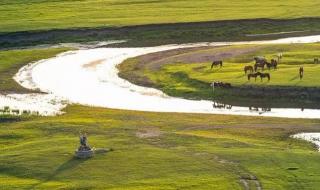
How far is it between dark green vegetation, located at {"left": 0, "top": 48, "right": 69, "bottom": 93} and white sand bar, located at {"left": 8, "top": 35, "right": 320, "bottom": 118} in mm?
924

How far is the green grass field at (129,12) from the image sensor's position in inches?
3645

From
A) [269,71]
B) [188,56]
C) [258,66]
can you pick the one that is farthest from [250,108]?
[188,56]


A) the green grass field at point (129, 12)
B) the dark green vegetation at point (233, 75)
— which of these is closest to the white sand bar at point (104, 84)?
the dark green vegetation at point (233, 75)

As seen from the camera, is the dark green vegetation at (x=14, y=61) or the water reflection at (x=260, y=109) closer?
the water reflection at (x=260, y=109)

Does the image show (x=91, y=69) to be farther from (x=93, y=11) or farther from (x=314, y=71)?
(x=93, y=11)

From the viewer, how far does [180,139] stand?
44531 mm

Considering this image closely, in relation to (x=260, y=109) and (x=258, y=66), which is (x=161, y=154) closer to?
(x=260, y=109)

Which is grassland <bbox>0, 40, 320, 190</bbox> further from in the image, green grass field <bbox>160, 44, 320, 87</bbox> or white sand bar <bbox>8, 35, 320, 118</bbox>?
green grass field <bbox>160, 44, 320, 87</bbox>

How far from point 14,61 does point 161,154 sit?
39904 mm

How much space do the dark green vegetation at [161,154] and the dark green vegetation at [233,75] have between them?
6.50m

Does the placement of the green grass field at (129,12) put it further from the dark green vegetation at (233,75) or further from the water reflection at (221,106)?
the water reflection at (221,106)

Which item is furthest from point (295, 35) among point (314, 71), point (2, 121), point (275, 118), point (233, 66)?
point (2, 121)

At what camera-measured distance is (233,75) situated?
63.7 metres

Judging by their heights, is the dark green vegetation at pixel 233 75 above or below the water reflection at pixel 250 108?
above
